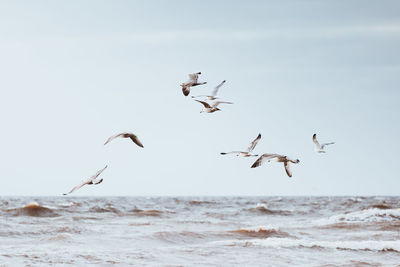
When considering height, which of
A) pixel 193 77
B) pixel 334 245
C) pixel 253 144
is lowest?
pixel 334 245

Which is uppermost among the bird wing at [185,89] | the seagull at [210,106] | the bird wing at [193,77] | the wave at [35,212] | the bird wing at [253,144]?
the bird wing at [193,77]

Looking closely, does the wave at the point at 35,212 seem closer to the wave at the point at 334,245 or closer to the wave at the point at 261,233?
the wave at the point at 261,233

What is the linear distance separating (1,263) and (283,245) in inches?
219

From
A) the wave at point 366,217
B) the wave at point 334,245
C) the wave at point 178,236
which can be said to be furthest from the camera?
the wave at point 366,217

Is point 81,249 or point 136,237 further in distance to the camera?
point 136,237

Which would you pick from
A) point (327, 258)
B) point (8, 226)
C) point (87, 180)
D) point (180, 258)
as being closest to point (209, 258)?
point (180, 258)

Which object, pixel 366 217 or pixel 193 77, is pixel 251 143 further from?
pixel 366 217

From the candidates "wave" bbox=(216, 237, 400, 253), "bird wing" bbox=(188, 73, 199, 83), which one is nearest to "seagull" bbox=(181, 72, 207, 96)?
"bird wing" bbox=(188, 73, 199, 83)

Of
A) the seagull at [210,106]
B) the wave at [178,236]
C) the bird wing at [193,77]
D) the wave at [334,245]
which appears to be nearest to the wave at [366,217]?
the wave at [178,236]

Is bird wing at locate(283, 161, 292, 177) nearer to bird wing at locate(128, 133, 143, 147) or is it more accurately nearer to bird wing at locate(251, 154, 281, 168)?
bird wing at locate(251, 154, 281, 168)

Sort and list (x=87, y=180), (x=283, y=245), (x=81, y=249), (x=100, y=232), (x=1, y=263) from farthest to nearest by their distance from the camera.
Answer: (x=100, y=232) → (x=283, y=245) → (x=81, y=249) → (x=1, y=263) → (x=87, y=180)

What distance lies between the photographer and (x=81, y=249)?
9852mm

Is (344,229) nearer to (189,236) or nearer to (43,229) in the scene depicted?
(189,236)

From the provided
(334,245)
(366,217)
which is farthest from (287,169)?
(366,217)
